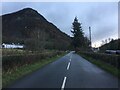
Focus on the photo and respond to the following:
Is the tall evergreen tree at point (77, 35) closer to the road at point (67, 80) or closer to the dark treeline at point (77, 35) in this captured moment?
the dark treeline at point (77, 35)

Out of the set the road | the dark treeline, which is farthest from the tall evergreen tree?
the road

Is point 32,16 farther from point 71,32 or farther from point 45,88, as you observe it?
point 45,88

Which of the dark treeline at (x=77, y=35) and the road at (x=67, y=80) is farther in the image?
the dark treeline at (x=77, y=35)

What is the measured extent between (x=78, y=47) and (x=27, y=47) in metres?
87.7

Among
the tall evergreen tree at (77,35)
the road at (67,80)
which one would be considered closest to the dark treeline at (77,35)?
the tall evergreen tree at (77,35)

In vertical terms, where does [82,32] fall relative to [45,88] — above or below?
above

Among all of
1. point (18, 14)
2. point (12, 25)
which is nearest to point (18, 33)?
point (12, 25)

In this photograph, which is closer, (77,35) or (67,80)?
(67,80)

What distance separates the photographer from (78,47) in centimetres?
14062

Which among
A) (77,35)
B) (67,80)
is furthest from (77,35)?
(67,80)

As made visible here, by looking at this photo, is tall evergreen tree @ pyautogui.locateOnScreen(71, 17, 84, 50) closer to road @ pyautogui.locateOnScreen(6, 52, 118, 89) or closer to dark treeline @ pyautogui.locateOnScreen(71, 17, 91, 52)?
dark treeline @ pyautogui.locateOnScreen(71, 17, 91, 52)

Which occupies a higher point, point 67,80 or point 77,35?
point 77,35

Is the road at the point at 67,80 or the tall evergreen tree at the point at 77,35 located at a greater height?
the tall evergreen tree at the point at 77,35

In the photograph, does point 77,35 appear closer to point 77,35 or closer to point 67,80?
point 77,35
